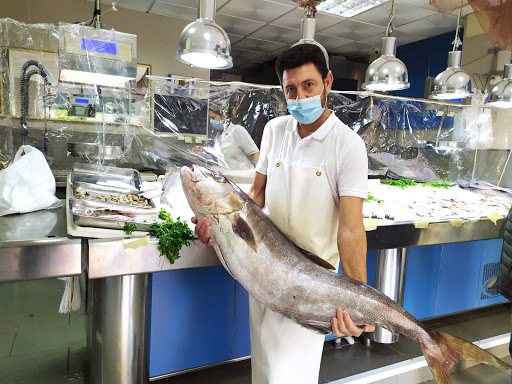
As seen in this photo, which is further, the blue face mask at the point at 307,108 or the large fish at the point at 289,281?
the blue face mask at the point at 307,108

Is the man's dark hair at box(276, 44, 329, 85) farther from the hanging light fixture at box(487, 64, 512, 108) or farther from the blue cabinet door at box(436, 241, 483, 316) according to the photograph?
the hanging light fixture at box(487, 64, 512, 108)

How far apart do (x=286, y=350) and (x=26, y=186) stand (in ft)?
5.39

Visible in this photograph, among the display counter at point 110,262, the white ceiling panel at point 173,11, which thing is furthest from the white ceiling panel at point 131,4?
the display counter at point 110,262

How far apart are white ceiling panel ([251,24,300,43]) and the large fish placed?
Answer: 622cm

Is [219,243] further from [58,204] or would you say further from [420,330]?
[58,204]

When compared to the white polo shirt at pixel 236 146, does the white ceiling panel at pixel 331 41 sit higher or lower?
higher

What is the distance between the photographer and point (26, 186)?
2.10 m

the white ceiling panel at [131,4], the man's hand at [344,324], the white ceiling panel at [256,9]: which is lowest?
the man's hand at [344,324]

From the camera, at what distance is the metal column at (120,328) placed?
198cm

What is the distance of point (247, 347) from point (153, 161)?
1544 millimetres

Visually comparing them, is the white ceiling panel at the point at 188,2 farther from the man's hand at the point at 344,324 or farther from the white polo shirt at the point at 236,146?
the man's hand at the point at 344,324

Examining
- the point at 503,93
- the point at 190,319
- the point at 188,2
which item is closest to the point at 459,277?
the point at 503,93

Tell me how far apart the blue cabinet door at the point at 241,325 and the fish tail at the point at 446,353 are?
4.56ft

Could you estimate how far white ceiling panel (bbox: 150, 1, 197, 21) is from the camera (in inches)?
242
